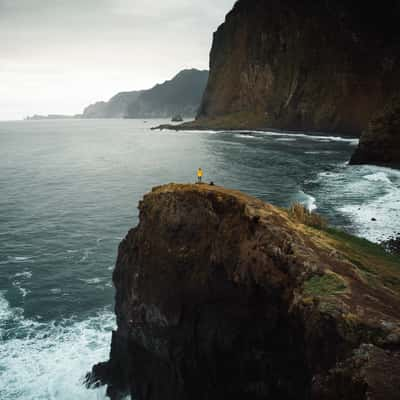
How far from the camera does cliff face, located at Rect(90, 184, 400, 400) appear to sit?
850cm

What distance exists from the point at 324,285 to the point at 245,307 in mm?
3623

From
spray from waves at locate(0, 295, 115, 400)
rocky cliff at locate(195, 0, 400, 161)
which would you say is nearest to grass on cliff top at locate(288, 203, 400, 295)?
spray from waves at locate(0, 295, 115, 400)

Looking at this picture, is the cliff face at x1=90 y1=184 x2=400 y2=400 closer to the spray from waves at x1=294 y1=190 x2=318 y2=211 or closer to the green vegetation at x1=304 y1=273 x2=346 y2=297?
the green vegetation at x1=304 y1=273 x2=346 y2=297

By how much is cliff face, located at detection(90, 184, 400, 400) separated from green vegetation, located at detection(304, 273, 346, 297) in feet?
0.09

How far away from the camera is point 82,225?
39.3m

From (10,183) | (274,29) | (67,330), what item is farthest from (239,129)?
(67,330)

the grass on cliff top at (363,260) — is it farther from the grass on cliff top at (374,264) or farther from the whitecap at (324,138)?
the whitecap at (324,138)

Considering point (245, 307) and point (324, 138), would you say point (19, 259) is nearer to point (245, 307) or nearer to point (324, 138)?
point (245, 307)

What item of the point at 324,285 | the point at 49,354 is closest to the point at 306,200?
the point at 49,354

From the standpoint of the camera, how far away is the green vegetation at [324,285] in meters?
9.73

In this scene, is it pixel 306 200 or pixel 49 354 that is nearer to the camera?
pixel 49 354

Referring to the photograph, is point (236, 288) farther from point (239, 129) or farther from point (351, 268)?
point (239, 129)

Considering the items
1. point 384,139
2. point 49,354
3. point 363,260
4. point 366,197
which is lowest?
point 49,354

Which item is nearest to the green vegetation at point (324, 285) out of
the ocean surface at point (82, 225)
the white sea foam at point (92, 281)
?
the ocean surface at point (82, 225)
